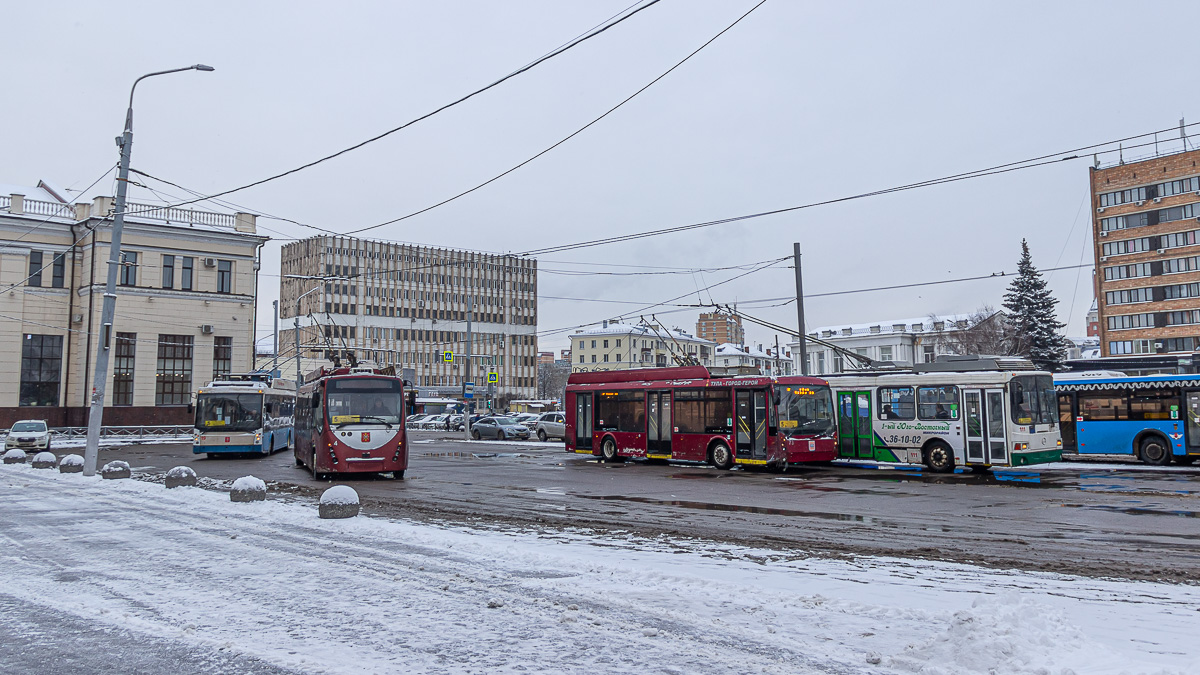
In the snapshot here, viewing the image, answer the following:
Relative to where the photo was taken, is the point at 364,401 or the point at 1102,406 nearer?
the point at 364,401

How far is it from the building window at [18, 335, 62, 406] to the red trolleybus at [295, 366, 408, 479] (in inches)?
1424

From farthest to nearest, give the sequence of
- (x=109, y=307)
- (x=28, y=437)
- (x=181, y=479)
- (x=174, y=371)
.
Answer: (x=174, y=371) → (x=28, y=437) → (x=109, y=307) → (x=181, y=479)

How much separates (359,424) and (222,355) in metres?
36.9

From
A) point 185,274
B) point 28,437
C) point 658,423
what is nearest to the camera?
point 658,423

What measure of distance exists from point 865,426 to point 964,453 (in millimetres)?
3100

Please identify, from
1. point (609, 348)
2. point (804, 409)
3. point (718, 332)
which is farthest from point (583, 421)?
point (718, 332)

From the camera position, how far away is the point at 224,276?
52594 mm

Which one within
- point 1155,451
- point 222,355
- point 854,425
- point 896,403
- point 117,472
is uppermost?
point 222,355

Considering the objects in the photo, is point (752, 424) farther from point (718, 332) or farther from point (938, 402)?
point (718, 332)

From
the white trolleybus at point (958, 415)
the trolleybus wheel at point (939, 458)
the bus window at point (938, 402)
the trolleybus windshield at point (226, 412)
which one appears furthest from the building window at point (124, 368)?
the trolleybus wheel at point (939, 458)

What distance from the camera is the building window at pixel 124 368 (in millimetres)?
48531

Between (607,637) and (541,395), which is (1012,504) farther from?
(541,395)

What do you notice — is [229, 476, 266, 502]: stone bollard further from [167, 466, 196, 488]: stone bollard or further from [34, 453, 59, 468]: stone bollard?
[34, 453, 59, 468]: stone bollard

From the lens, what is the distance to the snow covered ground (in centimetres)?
529
